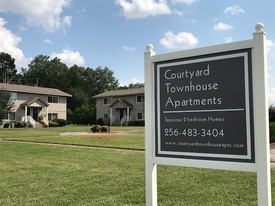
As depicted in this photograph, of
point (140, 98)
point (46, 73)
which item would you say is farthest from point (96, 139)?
point (46, 73)

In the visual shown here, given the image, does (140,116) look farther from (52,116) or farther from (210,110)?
(210,110)

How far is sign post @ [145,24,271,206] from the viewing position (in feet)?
11.5

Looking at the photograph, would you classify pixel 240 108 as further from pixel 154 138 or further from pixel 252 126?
pixel 154 138

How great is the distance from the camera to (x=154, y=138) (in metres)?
4.28

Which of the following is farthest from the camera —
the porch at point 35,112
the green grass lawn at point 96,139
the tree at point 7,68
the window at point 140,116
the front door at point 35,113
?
the tree at point 7,68

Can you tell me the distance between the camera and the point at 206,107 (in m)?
3.85

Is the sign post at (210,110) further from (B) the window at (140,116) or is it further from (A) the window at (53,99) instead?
(A) the window at (53,99)

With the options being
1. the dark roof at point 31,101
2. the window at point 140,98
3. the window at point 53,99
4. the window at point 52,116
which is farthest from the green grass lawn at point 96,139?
the window at point 53,99

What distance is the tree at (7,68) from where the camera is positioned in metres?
91.2

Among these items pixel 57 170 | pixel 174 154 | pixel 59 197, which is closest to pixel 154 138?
pixel 174 154

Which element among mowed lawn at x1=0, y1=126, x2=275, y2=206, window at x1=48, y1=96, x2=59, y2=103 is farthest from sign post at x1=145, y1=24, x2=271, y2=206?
window at x1=48, y1=96, x2=59, y2=103

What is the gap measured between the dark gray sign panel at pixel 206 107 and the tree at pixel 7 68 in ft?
308

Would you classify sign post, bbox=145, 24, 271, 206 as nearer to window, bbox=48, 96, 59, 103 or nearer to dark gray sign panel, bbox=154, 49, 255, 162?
dark gray sign panel, bbox=154, 49, 255, 162

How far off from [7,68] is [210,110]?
9551 centimetres
